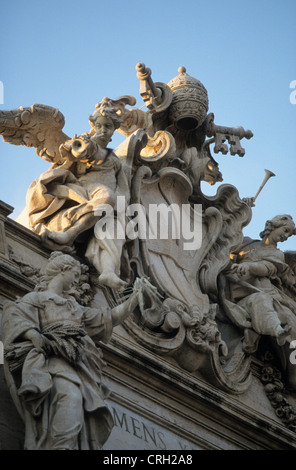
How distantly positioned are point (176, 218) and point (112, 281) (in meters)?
2.30

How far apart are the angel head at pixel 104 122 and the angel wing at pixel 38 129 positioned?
32 centimetres

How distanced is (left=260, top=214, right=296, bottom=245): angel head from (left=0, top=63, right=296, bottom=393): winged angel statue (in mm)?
18

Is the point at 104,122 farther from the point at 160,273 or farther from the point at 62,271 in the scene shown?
the point at 62,271

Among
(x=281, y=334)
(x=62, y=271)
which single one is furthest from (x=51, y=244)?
(x=281, y=334)

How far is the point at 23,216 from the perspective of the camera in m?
12.1

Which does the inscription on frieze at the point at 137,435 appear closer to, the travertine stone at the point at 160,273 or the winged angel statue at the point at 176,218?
the travertine stone at the point at 160,273

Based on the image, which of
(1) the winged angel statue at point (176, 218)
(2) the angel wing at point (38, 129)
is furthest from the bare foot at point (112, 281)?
(2) the angel wing at point (38, 129)

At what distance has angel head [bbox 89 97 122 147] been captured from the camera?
1230 centimetres

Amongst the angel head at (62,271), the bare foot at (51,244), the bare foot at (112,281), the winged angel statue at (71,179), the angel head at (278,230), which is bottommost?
the angel head at (62,271)

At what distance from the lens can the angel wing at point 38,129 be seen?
12.2 meters

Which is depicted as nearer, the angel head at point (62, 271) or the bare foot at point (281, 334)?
the angel head at point (62, 271)

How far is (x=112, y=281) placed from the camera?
1116 cm

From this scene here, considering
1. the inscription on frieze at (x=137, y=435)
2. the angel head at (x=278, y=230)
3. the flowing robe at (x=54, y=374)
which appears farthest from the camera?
the angel head at (x=278, y=230)
